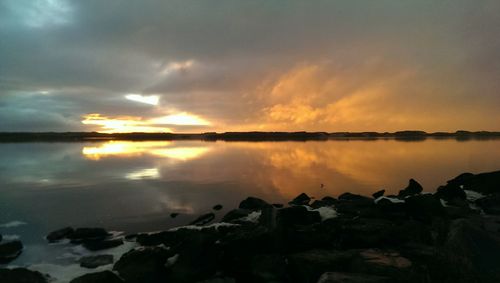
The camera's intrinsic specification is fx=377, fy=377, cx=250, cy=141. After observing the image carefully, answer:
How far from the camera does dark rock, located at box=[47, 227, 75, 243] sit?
18.7m

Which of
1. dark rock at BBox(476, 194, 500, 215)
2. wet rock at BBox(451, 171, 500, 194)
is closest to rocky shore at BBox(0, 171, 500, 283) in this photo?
dark rock at BBox(476, 194, 500, 215)

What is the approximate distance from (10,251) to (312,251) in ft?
43.1

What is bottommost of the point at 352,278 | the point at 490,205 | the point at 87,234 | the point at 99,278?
the point at 87,234

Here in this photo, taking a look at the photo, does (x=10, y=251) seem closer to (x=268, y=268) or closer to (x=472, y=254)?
(x=268, y=268)

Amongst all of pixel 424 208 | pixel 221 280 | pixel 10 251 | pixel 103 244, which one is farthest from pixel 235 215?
pixel 10 251

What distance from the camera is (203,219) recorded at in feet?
72.5

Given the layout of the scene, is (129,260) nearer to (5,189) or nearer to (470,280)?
(470,280)

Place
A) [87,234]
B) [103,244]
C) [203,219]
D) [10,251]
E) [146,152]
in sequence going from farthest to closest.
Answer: [146,152] < [203,219] < [87,234] < [103,244] < [10,251]

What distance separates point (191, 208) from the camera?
2586 cm

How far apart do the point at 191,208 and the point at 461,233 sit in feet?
59.3

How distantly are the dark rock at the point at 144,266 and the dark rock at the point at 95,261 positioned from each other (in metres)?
1.18

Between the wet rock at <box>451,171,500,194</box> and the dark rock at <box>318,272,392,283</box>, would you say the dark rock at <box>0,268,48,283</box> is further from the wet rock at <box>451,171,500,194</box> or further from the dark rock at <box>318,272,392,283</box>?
the wet rock at <box>451,171,500,194</box>

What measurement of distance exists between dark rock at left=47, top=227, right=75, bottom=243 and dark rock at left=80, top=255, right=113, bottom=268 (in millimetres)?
4442

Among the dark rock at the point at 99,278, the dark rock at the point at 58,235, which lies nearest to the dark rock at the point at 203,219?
the dark rock at the point at 58,235
